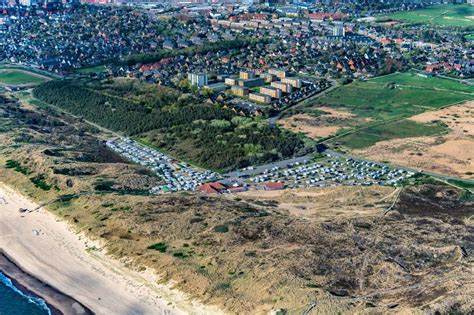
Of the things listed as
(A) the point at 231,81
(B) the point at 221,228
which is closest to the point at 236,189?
(B) the point at 221,228

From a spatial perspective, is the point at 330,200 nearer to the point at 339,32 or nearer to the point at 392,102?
the point at 392,102

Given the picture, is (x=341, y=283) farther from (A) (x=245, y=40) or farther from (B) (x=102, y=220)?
(A) (x=245, y=40)

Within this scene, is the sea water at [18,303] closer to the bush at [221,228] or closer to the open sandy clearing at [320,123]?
the bush at [221,228]

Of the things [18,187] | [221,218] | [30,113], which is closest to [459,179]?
[221,218]

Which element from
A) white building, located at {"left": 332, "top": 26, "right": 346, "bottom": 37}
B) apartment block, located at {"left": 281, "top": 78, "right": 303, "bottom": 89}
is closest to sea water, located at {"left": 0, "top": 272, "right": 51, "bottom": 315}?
apartment block, located at {"left": 281, "top": 78, "right": 303, "bottom": 89}

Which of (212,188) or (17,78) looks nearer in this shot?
(212,188)

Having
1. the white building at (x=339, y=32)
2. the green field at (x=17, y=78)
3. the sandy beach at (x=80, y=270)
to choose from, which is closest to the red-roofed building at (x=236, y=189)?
the sandy beach at (x=80, y=270)
